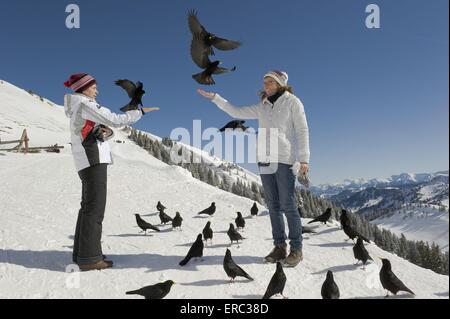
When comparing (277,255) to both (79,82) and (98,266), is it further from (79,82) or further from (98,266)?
(79,82)

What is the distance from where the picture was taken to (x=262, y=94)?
20.4ft

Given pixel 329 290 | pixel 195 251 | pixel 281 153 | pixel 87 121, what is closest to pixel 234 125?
pixel 281 153

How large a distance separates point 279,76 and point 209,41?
171cm

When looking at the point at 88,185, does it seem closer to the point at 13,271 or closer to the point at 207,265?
the point at 13,271

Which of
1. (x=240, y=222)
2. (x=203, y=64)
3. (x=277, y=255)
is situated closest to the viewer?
(x=277, y=255)

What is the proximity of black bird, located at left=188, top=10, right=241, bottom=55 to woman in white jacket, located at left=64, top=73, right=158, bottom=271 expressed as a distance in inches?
85.9

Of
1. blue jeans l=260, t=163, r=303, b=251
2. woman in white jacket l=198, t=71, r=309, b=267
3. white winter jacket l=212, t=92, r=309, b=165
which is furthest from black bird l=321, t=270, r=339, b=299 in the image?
white winter jacket l=212, t=92, r=309, b=165

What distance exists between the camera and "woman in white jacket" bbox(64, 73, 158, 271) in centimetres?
534

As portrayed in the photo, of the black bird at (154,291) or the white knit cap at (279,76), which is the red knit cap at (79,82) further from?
the black bird at (154,291)

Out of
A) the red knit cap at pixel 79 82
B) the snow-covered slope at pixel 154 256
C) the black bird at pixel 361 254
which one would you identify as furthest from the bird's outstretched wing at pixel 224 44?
the black bird at pixel 361 254

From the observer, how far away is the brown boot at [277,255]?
593 cm

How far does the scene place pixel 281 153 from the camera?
18.9 ft
